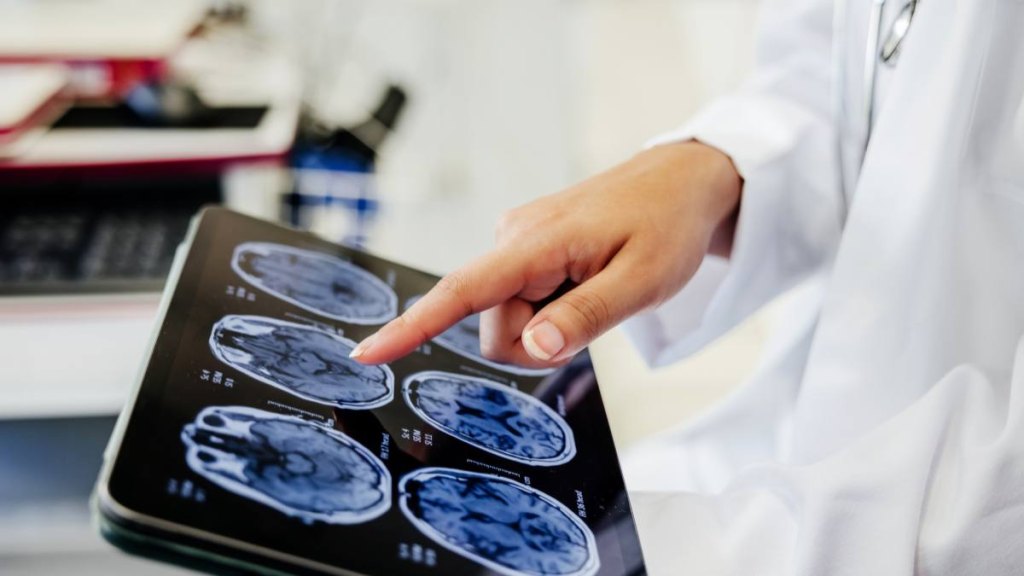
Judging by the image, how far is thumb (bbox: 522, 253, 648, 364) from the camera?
0.50 meters

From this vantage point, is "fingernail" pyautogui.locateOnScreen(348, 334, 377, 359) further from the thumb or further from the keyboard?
the keyboard

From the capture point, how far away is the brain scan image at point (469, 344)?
0.55 metres

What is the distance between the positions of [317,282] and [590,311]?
0.17m

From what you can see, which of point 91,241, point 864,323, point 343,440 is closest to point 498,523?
point 343,440

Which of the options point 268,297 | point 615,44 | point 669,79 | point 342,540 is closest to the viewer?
point 342,540

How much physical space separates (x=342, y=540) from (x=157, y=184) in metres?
0.79

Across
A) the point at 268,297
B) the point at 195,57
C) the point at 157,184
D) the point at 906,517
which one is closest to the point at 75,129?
the point at 157,184

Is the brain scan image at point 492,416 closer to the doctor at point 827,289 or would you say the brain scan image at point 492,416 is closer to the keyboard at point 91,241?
the doctor at point 827,289

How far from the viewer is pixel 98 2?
1.38 m

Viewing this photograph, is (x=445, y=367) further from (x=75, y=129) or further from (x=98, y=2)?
(x=98, y=2)

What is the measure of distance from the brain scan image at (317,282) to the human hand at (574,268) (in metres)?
0.06

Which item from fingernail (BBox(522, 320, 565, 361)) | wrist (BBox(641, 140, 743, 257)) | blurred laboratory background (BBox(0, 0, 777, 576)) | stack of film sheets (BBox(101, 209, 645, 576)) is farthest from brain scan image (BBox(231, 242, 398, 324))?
blurred laboratory background (BBox(0, 0, 777, 576))

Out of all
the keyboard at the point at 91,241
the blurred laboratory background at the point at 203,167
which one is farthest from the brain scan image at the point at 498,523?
the keyboard at the point at 91,241

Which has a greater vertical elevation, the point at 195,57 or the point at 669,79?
the point at 195,57
